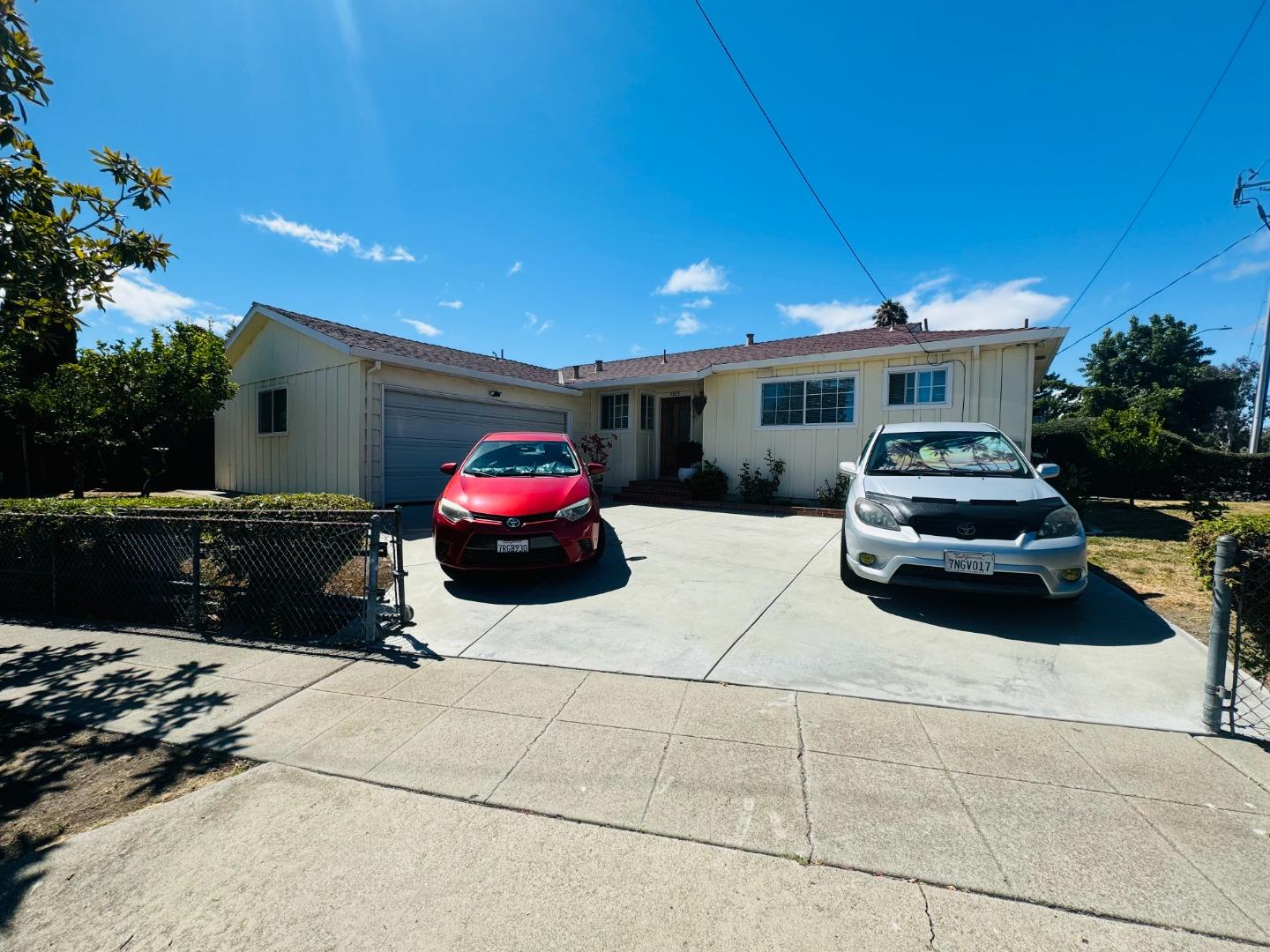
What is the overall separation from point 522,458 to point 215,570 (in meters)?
3.11

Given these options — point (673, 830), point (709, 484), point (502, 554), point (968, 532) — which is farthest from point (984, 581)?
point (709, 484)

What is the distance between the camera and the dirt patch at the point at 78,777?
2.12 m

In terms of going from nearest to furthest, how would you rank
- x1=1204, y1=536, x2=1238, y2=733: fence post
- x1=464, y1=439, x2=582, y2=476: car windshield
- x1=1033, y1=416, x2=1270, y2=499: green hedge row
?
1. x1=1204, y1=536, x2=1238, y2=733: fence post
2. x1=464, y1=439, x2=582, y2=476: car windshield
3. x1=1033, y1=416, x2=1270, y2=499: green hedge row

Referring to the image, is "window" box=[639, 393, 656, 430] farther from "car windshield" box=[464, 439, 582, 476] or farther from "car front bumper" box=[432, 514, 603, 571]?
"car front bumper" box=[432, 514, 603, 571]

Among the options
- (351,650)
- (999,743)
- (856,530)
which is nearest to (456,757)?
(351,650)

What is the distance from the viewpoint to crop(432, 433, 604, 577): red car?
16.2 feet

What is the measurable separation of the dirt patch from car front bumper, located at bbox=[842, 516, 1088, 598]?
436 cm

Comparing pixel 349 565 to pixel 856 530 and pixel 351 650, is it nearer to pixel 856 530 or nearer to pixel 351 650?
pixel 351 650

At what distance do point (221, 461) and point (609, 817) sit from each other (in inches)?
618

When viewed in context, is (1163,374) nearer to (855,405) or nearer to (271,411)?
(855,405)

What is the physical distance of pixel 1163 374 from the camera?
25.9 meters

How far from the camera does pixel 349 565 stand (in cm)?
418

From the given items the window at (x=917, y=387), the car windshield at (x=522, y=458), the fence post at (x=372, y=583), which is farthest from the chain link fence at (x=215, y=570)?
the window at (x=917, y=387)

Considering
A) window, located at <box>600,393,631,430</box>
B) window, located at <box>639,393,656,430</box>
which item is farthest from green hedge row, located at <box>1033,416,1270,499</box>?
window, located at <box>600,393,631,430</box>
